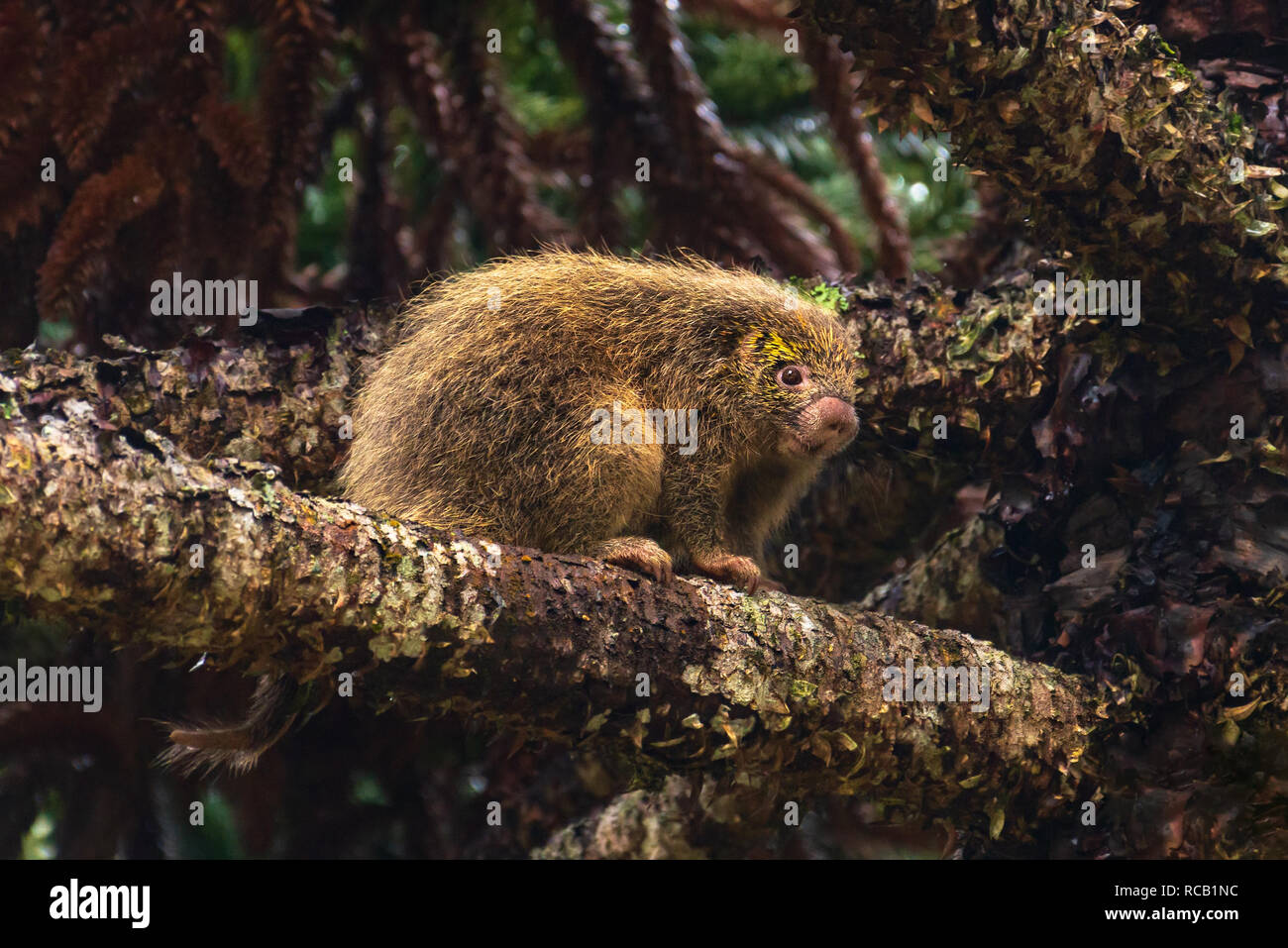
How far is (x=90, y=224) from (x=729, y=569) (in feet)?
5.45

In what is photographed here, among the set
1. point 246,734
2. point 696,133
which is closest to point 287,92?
point 696,133

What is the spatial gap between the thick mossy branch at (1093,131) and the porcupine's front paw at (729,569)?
40.0 inches

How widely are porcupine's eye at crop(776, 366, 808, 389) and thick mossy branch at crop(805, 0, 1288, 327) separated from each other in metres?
0.64

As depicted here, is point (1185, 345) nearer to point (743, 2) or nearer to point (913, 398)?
point (913, 398)

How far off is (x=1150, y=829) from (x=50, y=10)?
131 inches

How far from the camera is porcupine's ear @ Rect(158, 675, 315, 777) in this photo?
2146 mm

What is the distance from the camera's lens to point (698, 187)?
3.52 metres

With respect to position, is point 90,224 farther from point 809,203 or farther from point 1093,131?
point 809,203

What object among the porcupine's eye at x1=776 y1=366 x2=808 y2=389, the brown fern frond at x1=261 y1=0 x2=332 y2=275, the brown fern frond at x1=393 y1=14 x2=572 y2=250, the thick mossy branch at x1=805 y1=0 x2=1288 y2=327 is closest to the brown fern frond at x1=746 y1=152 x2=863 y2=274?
the brown fern frond at x1=393 y1=14 x2=572 y2=250

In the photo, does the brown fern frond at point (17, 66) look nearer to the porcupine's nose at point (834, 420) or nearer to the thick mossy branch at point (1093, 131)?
the thick mossy branch at point (1093, 131)

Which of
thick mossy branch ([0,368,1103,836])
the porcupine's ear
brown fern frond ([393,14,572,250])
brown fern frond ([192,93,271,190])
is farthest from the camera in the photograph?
brown fern frond ([393,14,572,250])

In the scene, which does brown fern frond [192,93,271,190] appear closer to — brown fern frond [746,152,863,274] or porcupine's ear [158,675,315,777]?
porcupine's ear [158,675,315,777]

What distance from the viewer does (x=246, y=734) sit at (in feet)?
7.14

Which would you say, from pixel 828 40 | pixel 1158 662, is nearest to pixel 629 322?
pixel 828 40
